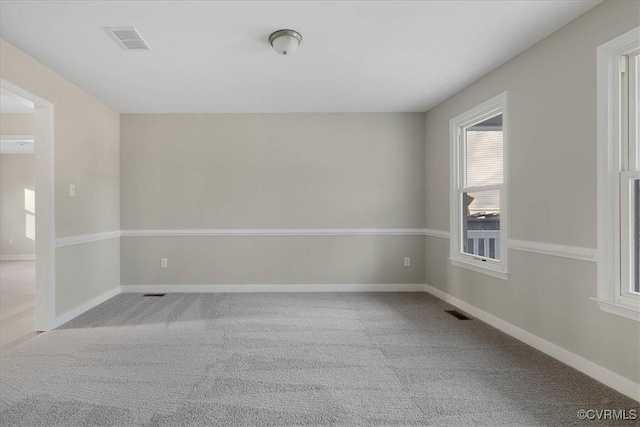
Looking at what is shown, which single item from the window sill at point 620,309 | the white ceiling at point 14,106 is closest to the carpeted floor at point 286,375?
the window sill at point 620,309

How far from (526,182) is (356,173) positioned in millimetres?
2153

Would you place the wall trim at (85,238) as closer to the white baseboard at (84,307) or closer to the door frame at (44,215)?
the door frame at (44,215)

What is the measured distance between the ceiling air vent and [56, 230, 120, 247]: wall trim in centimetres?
191

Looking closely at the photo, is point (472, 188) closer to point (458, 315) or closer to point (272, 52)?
point (458, 315)

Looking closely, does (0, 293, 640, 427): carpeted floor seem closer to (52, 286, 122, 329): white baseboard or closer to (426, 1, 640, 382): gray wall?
(52, 286, 122, 329): white baseboard

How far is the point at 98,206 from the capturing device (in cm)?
390

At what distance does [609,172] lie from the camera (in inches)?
79.9

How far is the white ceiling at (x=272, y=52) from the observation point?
2.14m

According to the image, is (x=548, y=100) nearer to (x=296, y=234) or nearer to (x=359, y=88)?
(x=359, y=88)

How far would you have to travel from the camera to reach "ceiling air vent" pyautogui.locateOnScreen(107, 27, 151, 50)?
2.36 meters

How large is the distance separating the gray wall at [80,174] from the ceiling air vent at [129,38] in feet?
2.91

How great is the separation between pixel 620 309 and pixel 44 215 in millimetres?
4387

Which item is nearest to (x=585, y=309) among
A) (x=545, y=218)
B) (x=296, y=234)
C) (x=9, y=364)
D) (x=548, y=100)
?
(x=545, y=218)

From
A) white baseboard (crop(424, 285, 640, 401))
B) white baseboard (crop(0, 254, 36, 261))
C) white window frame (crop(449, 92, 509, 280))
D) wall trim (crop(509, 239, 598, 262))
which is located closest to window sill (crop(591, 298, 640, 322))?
wall trim (crop(509, 239, 598, 262))
